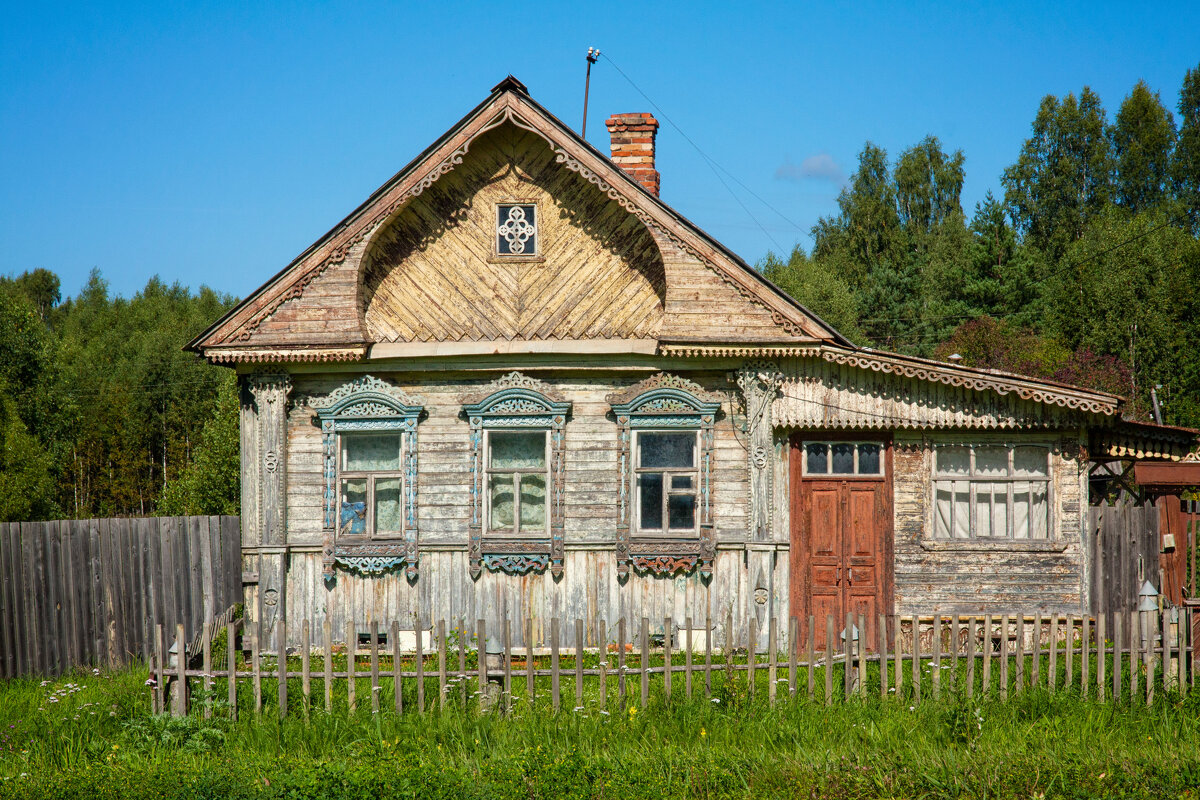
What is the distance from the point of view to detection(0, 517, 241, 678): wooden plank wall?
453 inches

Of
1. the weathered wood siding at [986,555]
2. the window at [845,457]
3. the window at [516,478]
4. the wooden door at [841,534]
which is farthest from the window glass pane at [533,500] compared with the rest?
the weathered wood siding at [986,555]

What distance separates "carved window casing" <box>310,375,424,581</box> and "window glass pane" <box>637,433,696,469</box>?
112 inches

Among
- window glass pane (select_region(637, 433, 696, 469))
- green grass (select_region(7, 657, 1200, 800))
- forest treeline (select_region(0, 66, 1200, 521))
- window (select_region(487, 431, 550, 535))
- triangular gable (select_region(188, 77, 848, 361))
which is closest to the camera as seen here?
green grass (select_region(7, 657, 1200, 800))

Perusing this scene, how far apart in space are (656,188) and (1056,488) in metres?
6.10

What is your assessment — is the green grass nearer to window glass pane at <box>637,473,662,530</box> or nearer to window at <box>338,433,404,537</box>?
window glass pane at <box>637,473,662,530</box>

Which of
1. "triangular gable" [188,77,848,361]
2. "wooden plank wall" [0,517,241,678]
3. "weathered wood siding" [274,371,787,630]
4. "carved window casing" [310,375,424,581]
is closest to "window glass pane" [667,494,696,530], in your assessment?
"weathered wood siding" [274,371,787,630]

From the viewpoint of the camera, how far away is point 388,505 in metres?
12.6

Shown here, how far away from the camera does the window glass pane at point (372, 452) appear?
497 inches

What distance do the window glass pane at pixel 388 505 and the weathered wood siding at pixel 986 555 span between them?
600 centimetres

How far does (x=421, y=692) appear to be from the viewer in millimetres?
8203

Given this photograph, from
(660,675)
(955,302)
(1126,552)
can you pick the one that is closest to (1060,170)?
(955,302)

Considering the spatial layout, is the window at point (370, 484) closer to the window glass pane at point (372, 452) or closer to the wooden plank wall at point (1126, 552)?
the window glass pane at point (372, 452)

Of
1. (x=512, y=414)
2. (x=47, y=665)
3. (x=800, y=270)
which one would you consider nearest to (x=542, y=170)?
(x=512, y=414)

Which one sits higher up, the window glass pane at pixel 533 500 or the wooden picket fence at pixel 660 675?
the window glass pane at pixel 533 500
